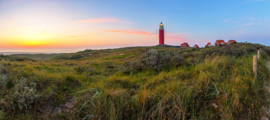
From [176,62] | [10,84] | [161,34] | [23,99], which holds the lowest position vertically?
[23,99]

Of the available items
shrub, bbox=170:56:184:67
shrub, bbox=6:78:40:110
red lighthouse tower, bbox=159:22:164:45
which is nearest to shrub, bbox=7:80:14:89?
shrub, bbox=6:78:40:110

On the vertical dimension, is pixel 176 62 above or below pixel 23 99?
above

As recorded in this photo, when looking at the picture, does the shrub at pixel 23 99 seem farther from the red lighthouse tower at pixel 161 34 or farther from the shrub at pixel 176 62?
the red lighthouse tower at pixel 161 34

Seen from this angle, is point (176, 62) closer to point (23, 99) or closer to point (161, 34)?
point (23, 99)

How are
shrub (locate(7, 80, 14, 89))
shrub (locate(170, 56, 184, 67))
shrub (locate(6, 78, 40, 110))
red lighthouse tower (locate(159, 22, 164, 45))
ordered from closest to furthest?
shrub (locate(6, 78, 40, 110)) < shrub (locate(7, 80, 14, 89)) < shrub (locate(170, 56, 184, 67)) < red lighthouse tower (locate(159, 22, 164, 45))

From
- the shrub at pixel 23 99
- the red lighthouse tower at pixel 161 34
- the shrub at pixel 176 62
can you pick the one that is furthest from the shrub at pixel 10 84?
the red lighthouse tower at pixel 161 34

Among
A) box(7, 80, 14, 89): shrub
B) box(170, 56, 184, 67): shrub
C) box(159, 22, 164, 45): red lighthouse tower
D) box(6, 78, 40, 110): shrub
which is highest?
box(159, 22, 164, 45): red lighthouse tower

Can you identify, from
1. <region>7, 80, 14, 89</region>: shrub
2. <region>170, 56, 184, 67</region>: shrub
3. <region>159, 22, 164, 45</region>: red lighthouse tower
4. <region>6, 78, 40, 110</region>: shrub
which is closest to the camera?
<region>6, 78, 40, 110</region>: shrub

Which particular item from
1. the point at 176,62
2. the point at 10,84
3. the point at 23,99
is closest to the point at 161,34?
the point at 176,62

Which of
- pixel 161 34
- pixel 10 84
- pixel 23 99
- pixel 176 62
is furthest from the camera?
pixel 161 34

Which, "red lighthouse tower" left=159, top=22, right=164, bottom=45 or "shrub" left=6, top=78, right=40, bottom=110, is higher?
"red lighthouse tower" left=159, top=22, right=164, bottom=45

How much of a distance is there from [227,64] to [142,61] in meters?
4.48

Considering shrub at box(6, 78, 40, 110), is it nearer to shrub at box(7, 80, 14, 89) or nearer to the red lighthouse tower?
shrub at box(7, 80, 14, 89)

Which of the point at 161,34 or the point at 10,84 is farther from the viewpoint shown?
the point at 161,34
